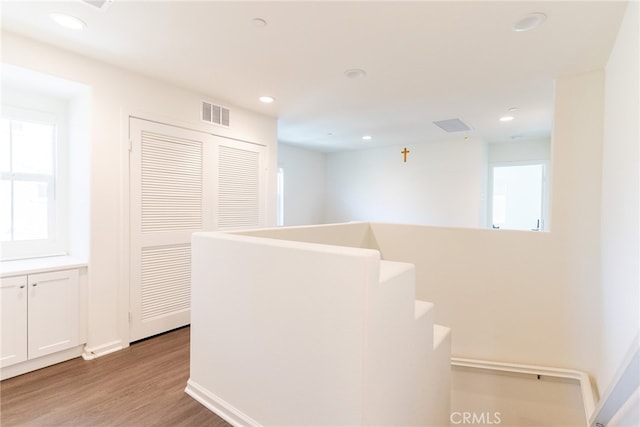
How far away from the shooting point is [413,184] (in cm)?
615

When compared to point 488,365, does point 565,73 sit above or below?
above

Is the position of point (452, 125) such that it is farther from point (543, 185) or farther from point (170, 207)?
point (170, 207)

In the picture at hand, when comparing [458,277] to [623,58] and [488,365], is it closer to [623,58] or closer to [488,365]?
[488,365]

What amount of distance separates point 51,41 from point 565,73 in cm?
418

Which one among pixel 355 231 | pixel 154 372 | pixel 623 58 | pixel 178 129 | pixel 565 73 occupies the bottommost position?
pixel 154 372

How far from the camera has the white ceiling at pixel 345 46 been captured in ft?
6.19

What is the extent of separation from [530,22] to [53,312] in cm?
402

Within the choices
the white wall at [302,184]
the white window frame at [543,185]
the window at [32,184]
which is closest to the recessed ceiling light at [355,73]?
the window at [32,184]

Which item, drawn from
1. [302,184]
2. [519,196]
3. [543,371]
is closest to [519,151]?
[519,196]

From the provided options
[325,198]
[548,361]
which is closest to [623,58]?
[548,361]

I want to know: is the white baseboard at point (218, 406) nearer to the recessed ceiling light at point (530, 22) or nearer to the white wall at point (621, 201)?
the white wall at point (621, 201)

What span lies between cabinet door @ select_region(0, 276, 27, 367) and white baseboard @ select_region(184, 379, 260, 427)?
1304 mm

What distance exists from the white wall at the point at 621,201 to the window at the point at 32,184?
426cm

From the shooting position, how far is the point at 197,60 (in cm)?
255
